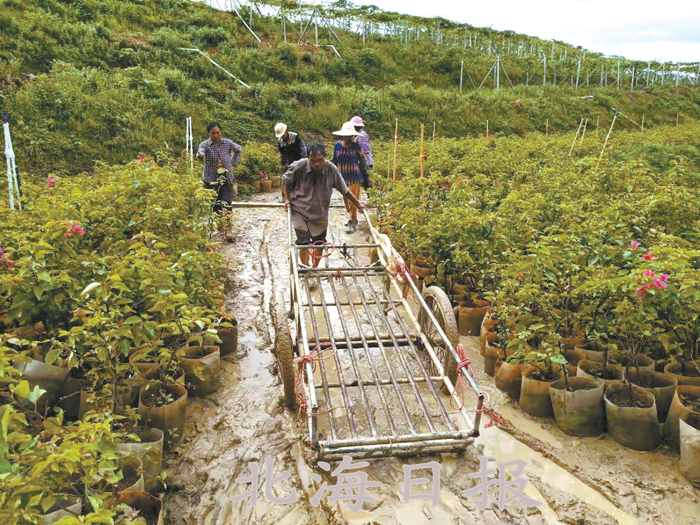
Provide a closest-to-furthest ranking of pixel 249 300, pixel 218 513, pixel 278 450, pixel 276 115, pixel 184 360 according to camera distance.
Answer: pixel 218 513
pixel 278 450
pixel 184 360
pixel 249 300
pixel 276 115

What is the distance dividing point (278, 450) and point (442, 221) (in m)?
2.66

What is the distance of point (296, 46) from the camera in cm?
2367

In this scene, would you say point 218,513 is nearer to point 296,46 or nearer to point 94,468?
point 94,468

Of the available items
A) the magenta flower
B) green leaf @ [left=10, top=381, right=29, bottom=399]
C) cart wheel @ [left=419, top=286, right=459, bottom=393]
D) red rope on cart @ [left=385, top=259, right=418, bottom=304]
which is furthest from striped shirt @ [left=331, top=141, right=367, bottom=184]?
green leaf @ [left=10, top=381, right=29, bottom=399]

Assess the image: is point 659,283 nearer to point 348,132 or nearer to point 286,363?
point 286,363

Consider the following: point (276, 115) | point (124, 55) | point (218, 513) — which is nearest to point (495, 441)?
point (218, 513)

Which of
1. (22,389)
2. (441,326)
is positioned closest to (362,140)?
(441,326)

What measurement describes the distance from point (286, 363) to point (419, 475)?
3.80 ft

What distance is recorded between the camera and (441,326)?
4.13 metres

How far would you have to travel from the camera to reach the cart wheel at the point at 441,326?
3719 mm

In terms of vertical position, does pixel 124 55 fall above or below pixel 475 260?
above

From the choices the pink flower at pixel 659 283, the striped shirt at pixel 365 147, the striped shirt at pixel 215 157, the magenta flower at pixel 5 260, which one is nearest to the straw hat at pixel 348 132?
the striped shirt at pixel 365 147

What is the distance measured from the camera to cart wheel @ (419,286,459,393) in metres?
3.72

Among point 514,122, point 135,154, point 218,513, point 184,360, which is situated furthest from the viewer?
point 514,122
